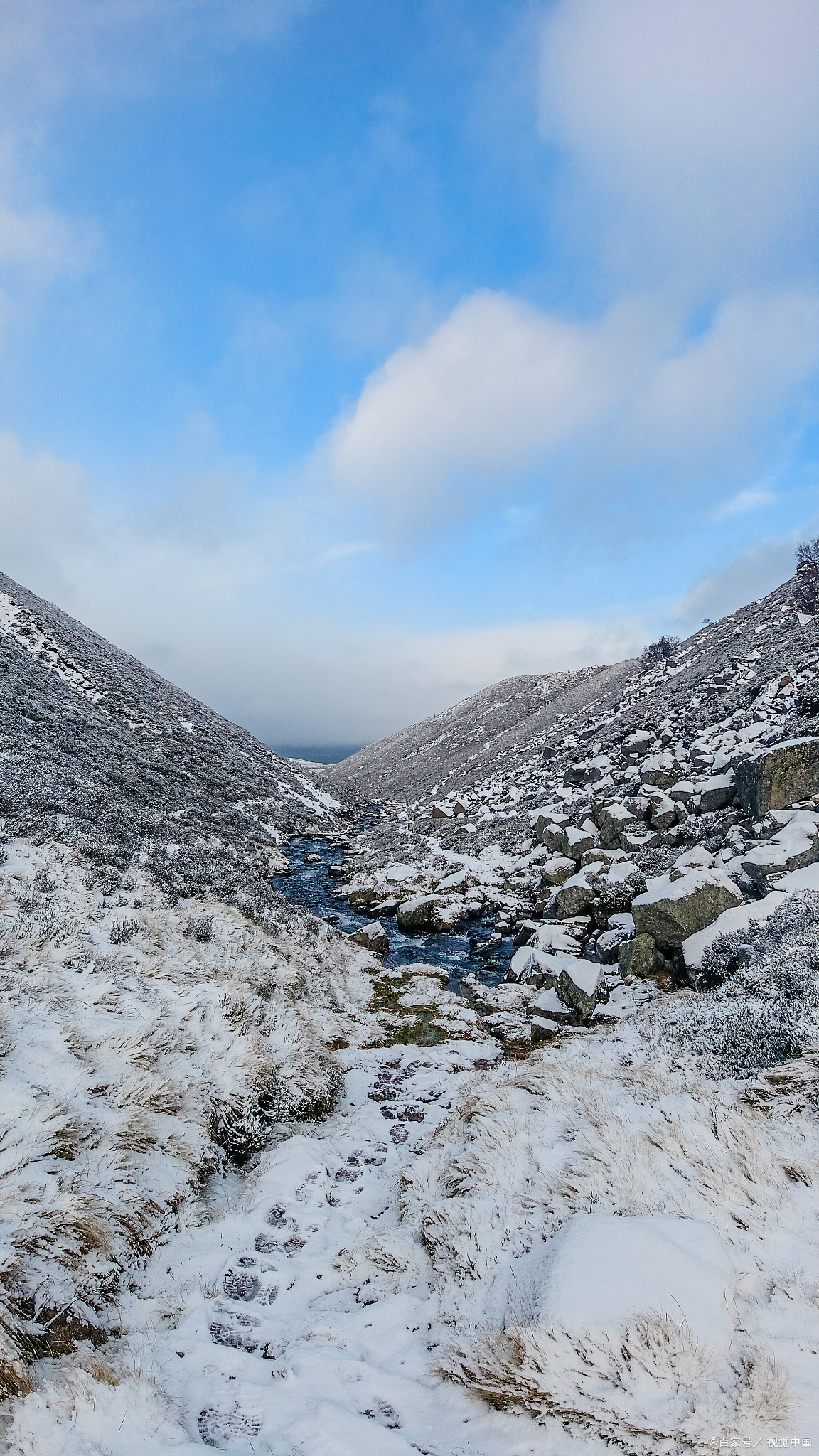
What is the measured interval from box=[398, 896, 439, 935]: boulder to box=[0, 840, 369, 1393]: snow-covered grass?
595 centimetres

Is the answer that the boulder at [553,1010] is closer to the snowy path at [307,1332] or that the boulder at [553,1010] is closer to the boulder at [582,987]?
the boulder at [582,987]

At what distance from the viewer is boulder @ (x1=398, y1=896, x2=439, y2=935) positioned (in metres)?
19.5

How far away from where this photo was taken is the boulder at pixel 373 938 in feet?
58.7

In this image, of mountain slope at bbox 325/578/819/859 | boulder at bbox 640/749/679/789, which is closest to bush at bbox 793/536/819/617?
mountain slope at bbox 325/578/819/859

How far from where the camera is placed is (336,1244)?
5922mm

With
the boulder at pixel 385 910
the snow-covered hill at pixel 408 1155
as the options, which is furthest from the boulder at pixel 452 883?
the snow-covered hill at pixel 408 1155

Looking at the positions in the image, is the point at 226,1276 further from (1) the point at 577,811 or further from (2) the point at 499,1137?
(1) the point at 577,811

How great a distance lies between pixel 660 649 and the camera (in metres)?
52.3

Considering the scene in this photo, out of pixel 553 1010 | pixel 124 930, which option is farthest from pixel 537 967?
pixel 124 930

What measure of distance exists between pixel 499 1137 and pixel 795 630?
35469mm

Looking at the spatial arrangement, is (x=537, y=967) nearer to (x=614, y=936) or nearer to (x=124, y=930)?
(x=614, y=936)

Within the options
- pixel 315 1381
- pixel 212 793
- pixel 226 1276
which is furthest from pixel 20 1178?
pixel 212 793

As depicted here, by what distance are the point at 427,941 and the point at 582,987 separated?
24.8 ft

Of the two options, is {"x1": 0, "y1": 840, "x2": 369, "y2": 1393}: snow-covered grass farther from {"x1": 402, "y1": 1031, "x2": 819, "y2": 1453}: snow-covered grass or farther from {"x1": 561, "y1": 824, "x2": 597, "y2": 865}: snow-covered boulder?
{"x1": 561, "y1": 824, "x2": 597, "y2": 865}: snow-covered boulder
